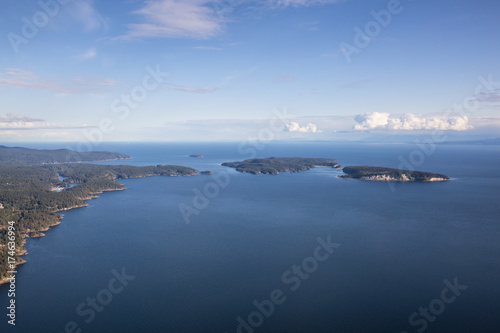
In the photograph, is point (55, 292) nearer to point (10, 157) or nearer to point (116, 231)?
point (116, 231)

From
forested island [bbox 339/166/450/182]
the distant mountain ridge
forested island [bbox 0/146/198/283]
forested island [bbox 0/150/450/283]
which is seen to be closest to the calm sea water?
forested island [bbox 0/146/198/283]

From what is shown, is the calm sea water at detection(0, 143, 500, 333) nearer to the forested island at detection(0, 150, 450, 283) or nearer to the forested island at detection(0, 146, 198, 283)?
the forested island at detection(0, 146, 198, 283)

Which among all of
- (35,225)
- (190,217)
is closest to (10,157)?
(35,225)

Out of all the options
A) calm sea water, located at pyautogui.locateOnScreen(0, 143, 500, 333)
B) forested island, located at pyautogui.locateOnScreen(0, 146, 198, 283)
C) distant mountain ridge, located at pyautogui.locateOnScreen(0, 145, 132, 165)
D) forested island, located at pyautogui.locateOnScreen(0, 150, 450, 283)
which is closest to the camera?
calm sea water, located at pyautogui.locateOnScreen(0, 143, 500, 333)

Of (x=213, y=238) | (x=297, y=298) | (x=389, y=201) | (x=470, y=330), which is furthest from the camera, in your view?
(x=389, y=201)

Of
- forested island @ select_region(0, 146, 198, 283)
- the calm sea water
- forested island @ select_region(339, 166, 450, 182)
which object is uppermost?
forested island @ select_region(339, 166, 450, 182)

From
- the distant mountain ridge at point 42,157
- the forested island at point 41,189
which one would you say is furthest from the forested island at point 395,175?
the distant mountain ridge at point 42,157

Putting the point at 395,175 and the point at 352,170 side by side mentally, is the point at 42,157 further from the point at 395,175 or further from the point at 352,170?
the point at 395,175
